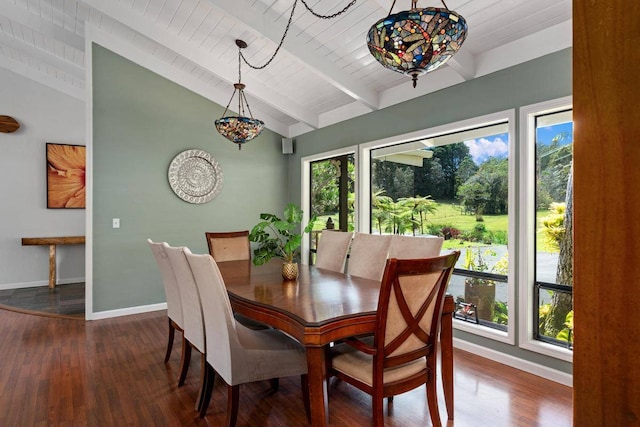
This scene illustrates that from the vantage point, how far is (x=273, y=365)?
79.3 inches

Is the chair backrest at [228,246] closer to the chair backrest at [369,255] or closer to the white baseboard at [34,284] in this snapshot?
the chair backrest at [369,255]

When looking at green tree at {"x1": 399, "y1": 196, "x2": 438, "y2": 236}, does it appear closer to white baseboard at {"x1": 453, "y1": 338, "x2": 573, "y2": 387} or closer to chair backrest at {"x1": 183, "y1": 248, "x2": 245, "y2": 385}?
white baseboard at {"x1": 453, "y1": 338, "x2": 573, "y2": 387}

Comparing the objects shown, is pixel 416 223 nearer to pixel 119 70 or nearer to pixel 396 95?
pixel 396 95

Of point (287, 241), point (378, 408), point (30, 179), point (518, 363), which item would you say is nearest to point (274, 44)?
point (287, 241)

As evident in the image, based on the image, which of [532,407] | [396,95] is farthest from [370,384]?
[396,95]

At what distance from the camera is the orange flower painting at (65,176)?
19.2 ft

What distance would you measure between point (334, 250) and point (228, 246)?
4.10 feet

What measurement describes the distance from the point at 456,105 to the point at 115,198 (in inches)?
157

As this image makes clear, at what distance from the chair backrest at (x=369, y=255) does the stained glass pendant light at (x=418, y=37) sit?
5.15 ft

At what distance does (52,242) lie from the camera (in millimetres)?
5582

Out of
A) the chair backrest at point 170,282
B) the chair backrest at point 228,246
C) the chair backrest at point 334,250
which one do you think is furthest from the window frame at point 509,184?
the chair backrest at point 170,282

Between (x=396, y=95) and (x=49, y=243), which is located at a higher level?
(x=396, y=95)

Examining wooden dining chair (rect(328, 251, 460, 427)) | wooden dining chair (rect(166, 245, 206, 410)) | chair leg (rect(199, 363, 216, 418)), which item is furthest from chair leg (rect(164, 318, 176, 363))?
wooden dining chair (rect(328, 251, 460, 427))

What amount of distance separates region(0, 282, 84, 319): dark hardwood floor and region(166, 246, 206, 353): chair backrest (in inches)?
109
